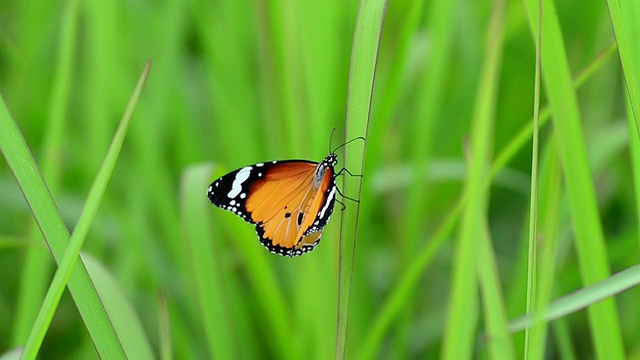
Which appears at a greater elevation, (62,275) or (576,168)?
(576,168)

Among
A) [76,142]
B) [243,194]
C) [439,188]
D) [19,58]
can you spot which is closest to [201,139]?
[76,142]

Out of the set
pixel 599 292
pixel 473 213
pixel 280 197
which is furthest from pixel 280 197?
pixel 599 292

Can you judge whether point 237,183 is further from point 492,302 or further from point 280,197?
point 492,302

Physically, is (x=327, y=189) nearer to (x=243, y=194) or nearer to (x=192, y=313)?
(x=243, y=194)

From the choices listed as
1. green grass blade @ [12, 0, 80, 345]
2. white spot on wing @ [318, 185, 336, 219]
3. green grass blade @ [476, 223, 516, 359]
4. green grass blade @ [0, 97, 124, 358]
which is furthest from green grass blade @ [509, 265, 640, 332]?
green grass blade @ [12, 0, 80, 345]

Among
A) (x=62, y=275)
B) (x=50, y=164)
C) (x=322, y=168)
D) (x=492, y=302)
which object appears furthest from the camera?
(x=50, y=164)

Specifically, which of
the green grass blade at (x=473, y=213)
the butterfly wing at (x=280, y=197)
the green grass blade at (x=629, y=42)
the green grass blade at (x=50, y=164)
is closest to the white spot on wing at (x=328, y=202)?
the butterfly wing at (x=280, y=197)
